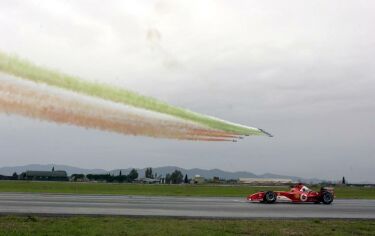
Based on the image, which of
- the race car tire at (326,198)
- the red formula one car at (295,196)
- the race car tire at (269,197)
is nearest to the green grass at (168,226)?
the race car tire at (269,197)

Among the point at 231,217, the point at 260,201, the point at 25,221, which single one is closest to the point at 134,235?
the point at 25,221

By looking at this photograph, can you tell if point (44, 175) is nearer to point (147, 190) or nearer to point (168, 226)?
point (147, 190)

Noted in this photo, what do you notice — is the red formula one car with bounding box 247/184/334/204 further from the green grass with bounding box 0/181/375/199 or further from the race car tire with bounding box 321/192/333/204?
the green grass with bounding box 0/181/375/199

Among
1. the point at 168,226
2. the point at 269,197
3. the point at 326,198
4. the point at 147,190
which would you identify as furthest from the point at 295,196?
the point at 147,190

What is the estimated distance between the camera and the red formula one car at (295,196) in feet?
112

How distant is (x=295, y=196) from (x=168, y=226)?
18417 millimetres

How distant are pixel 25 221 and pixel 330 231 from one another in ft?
38.5

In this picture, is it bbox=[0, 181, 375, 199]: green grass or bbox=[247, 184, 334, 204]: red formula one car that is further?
bbox=[0, 181, 375, 199]: green grass

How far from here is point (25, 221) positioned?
19062 mm

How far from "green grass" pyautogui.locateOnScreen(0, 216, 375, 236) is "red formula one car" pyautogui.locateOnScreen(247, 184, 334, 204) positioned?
12.6 meters

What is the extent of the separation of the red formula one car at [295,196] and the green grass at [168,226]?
1260cm

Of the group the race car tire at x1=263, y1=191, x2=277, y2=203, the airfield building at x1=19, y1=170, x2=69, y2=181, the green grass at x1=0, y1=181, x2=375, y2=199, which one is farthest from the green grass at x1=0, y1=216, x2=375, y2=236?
the airfield building at x1=19, y1=170, x2=69, y2=181

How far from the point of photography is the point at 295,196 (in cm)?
3469

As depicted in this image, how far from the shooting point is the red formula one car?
3419 cm
